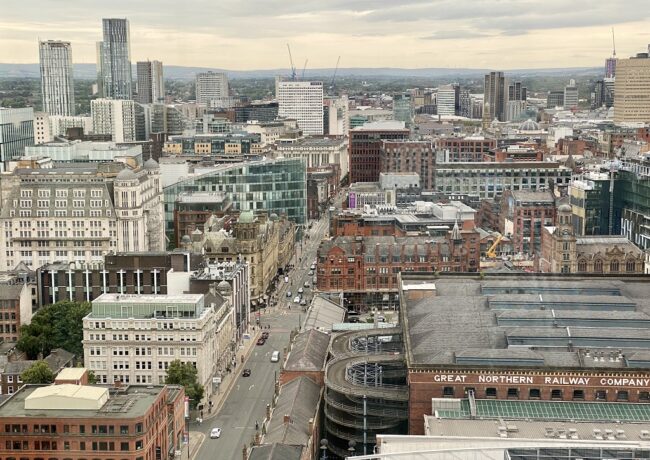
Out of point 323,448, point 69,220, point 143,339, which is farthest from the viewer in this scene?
point 69,220

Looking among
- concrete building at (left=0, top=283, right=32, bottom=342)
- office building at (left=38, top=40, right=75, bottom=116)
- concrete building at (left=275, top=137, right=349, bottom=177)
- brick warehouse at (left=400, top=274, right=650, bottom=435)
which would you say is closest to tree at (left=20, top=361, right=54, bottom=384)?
concrete building at (left=0, top=283, right=32, bottom=342)

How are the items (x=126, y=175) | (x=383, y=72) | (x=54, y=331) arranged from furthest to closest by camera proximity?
(x=383, y=72) → (x=126, y=175) → (x=54, y=331)

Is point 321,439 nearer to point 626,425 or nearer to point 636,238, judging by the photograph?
point 626,425

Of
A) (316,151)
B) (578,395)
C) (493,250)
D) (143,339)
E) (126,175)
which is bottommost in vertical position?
(143,339)

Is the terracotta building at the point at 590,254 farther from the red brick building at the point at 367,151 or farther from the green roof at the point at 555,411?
the red brick building at the point at 367,151

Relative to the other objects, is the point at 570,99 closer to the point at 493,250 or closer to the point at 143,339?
the point at 493,250

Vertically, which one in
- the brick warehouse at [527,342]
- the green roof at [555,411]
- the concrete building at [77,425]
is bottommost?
the concrete building at [77,425]

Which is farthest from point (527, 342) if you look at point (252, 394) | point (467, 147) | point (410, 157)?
point (467, 147)

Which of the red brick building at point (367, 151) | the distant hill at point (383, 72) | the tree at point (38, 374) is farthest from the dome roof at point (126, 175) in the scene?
the red brick building at point (367, 151)
